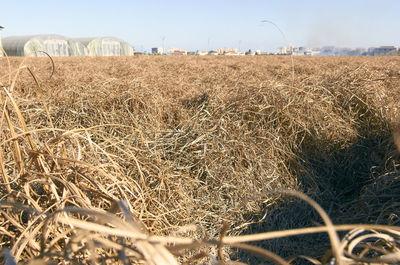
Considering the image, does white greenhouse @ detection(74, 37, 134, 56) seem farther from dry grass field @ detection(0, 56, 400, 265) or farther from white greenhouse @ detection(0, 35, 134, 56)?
dry grass field @ detection(0, 56, 400, 265)

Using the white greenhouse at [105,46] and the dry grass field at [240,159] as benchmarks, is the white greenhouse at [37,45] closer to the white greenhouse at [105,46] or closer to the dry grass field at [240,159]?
the white greenhouse at [105,46]

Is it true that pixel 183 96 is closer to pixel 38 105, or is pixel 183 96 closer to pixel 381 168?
pixel 38 105

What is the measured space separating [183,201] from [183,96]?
214 cm

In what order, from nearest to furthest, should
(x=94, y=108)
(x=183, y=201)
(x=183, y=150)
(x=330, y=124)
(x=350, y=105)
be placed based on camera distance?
1. (x=183, y=201)
2. (x=183, y=150)
3. (x=330, y=124)
4. (x=350, y=105)
5. (x=94, y=108)

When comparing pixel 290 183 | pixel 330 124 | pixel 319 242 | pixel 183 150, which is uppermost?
pixel 330 124

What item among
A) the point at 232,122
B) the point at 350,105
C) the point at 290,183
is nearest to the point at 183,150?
the point at 232,122

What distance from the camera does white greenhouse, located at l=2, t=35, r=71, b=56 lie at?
26.4 meters

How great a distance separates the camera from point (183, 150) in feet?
7.82

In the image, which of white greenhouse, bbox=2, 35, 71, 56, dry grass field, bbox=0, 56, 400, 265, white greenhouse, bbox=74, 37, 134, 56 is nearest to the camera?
dry grass field, bbox=0, 56, 400, 265

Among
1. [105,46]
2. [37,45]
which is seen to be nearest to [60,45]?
[37,45]

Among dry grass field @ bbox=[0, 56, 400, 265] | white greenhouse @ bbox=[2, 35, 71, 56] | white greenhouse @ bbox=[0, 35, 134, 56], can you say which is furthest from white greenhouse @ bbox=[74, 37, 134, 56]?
dry grass field @ bbox=[0, 56, 400, 265]

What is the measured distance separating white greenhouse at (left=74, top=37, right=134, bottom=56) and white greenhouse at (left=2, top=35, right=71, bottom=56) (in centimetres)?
199

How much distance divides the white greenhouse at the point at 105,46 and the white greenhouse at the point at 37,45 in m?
1.99

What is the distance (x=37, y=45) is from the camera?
87.6 ft
